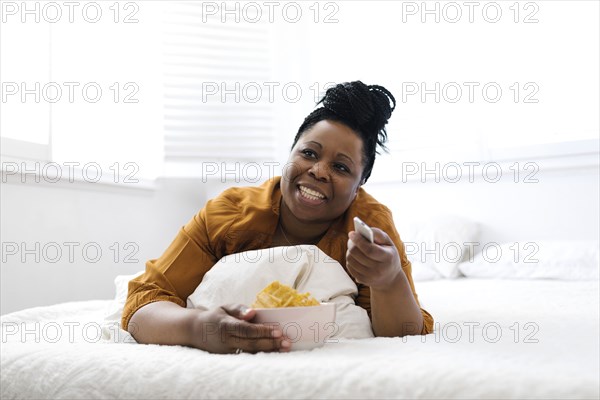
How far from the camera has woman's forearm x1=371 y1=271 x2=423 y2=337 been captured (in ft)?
3.81

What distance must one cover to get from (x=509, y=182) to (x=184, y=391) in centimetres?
244

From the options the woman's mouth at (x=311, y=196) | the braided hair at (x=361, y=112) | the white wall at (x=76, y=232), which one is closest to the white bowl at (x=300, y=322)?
the woman's mouth at (x=311, y=196)

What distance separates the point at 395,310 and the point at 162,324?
0.41m

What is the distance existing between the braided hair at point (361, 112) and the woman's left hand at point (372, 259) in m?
0.44

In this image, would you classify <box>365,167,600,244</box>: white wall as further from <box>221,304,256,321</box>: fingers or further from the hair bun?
<box>221,304,256,321</box>: fingers

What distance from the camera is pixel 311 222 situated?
146 cm

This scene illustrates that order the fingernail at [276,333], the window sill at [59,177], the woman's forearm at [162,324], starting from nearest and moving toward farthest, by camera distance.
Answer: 1. the fingernail at [276,333]
2. the woman's forearm at [162,324]
3. the window sill at [59,177]

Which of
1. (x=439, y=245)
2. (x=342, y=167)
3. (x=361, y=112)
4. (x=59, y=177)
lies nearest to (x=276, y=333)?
(x=342, y=167)

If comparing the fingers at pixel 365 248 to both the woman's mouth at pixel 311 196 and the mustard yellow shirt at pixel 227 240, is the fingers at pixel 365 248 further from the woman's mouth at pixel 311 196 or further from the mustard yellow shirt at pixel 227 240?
the woman's mouth at pixel 311 196

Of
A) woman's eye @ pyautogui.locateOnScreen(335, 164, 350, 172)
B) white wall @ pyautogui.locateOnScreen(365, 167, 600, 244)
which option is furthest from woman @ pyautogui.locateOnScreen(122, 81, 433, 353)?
white wall @ pyautogui.locateOnScreen(365, 167, 600, 244)

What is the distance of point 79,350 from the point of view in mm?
1013

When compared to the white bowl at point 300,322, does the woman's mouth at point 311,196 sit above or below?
above

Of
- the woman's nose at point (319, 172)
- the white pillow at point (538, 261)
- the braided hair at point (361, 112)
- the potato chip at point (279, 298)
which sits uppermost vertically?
the braided hair at point (361, 112)

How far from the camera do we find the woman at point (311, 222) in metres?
1.18
